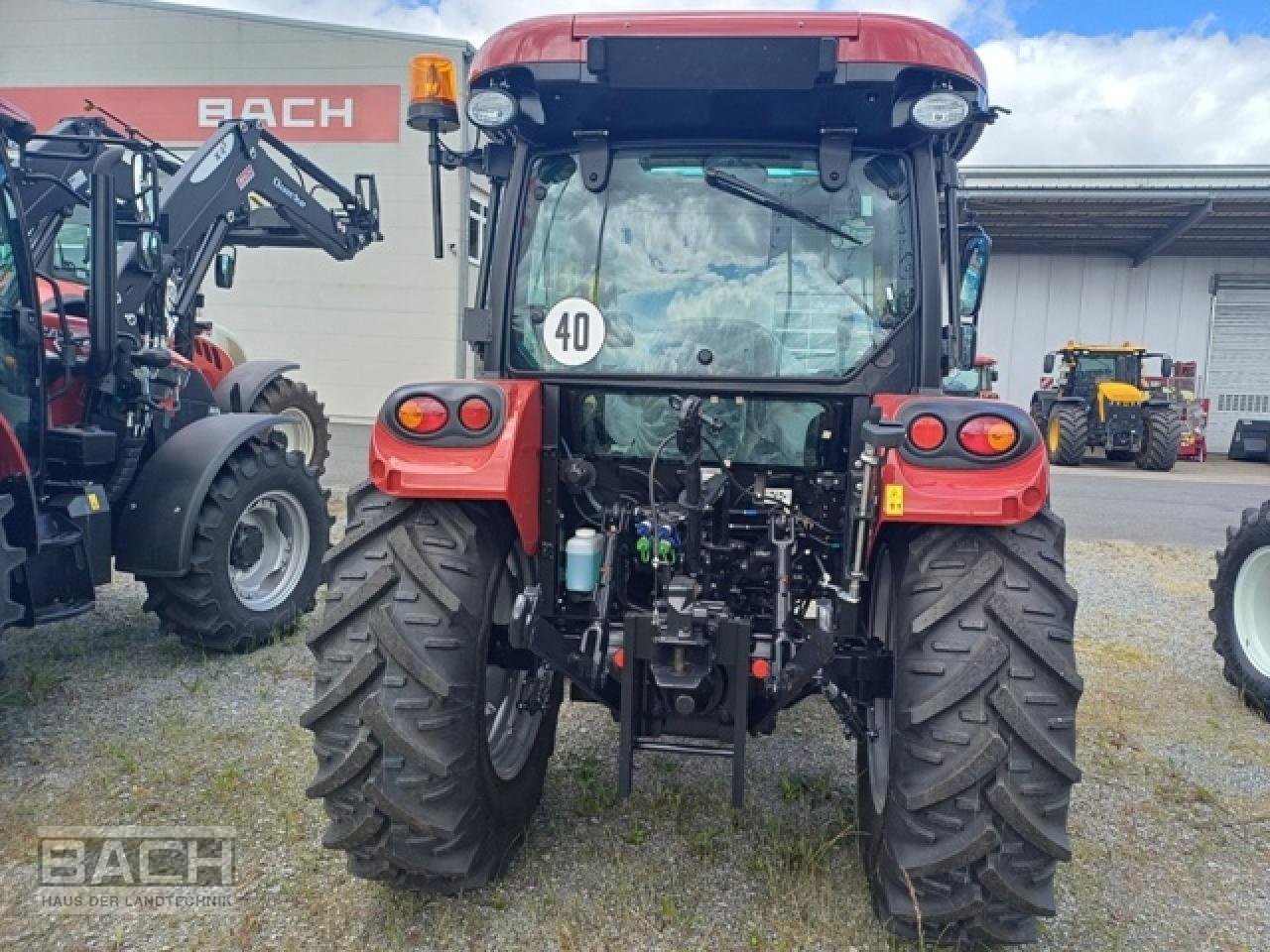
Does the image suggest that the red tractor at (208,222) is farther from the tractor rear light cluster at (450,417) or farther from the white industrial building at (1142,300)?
the white industrial building at (1142,300)

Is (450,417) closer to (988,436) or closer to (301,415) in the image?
(988,436)

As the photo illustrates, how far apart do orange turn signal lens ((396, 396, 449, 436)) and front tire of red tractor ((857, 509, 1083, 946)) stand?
4.39 ft

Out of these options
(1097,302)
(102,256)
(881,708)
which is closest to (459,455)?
(881,708)

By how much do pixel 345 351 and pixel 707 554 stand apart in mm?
15336

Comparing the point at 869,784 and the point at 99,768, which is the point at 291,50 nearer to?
Result: the point at 99,768

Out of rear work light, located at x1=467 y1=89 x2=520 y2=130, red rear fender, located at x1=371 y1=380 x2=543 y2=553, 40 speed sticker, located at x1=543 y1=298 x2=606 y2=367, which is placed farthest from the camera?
40 speed sticker, located at x1=543 y1=298 x2=606 y2=367

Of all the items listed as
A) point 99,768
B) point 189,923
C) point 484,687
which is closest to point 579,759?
point 484,687

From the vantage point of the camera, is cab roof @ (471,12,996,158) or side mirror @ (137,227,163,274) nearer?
cab roof @ (471,12,996,158)

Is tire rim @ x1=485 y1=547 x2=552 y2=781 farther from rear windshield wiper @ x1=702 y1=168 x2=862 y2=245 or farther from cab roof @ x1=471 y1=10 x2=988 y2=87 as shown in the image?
cab roof @ x1=471 y1=10 x2=988 y2=87

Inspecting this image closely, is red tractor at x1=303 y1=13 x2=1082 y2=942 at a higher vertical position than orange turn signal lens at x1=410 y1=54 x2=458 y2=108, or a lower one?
lower

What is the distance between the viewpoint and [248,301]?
16906mm

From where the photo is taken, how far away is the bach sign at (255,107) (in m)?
16.2

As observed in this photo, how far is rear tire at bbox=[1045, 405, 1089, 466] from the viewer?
16.4 meters

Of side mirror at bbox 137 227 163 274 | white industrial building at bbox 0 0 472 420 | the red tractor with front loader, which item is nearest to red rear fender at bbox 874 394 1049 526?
the red tractor with front loader
